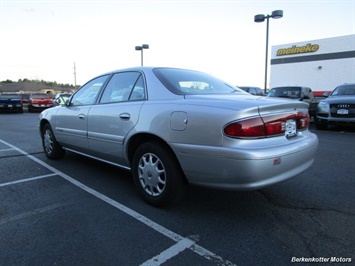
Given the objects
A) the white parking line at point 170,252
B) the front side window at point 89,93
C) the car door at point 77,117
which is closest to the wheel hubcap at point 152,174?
the white parking line at point 170,252

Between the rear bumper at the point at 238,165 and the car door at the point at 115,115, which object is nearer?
the rear bumper at the point at 238,165

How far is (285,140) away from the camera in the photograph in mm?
2961

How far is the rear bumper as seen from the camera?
261cm

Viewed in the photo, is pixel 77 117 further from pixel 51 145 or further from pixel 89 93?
pixel 51 145

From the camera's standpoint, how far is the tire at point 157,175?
3.10 metres

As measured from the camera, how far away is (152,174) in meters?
3.30

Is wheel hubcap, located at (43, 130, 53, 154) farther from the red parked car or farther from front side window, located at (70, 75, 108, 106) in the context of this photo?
the red parked car

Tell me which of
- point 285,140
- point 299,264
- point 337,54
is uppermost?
point 337,54

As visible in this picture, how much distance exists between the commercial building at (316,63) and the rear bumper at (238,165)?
106 ft

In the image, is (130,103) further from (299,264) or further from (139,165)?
(299,264)

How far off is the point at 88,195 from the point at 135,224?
3.57ft

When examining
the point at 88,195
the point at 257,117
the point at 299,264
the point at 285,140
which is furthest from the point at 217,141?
the point at 88,195

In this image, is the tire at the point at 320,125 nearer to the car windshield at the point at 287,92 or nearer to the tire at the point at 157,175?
the car windshield at the point at 287,92

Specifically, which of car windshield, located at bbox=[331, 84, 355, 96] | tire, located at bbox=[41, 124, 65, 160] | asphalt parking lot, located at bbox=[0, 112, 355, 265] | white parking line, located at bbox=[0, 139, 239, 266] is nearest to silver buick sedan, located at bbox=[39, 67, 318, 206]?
white parking line, located at bbox=[0, 139, 239, 266]
